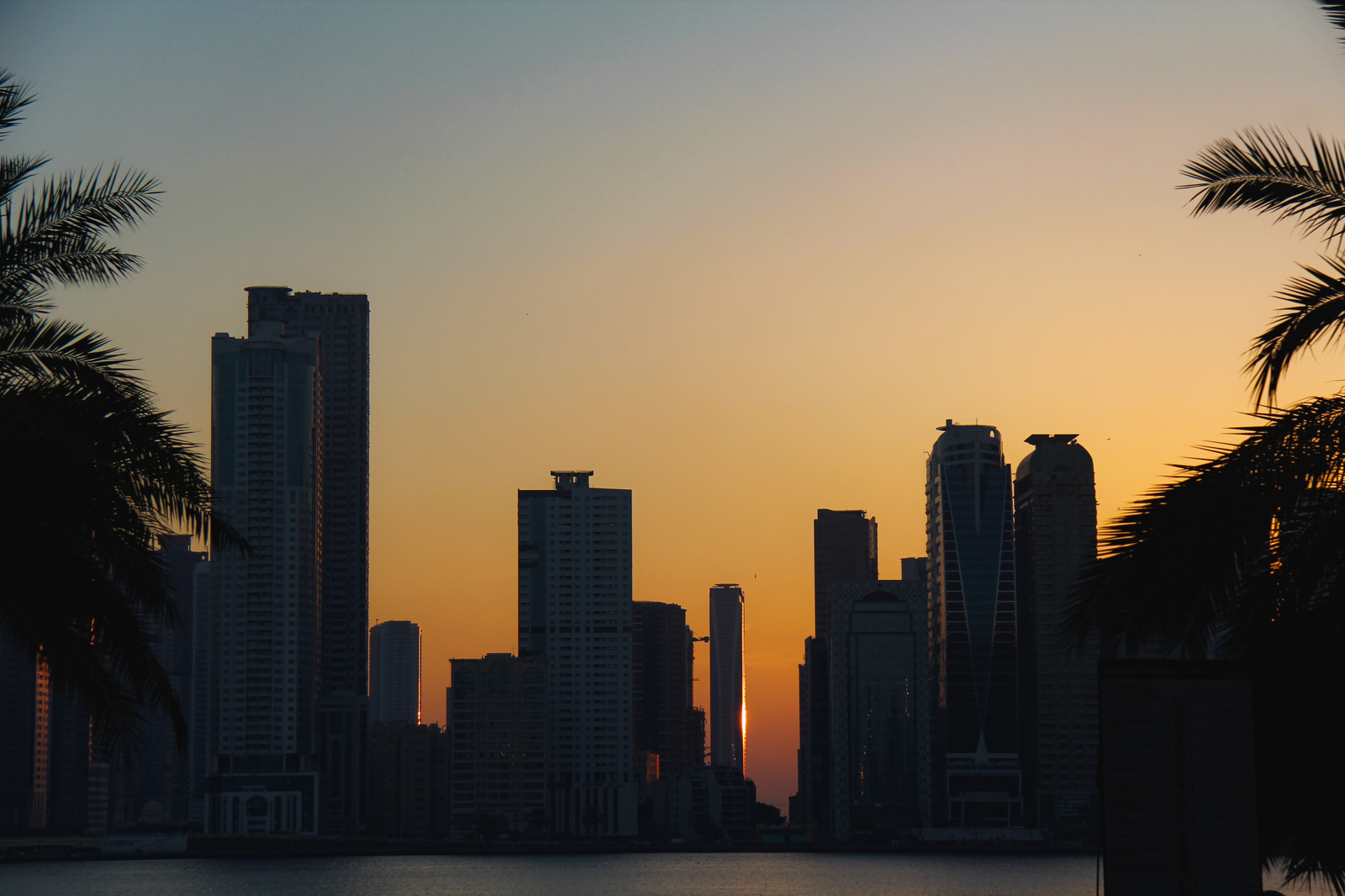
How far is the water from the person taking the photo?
421 feet

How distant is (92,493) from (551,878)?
136995mm

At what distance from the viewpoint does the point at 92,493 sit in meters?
15.2

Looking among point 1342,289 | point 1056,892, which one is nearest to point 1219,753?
point 1342,289

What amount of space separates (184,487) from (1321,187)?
1195cm

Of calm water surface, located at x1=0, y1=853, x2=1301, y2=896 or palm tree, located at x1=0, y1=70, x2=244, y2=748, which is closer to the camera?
palm tree, located at x1=0, y1=70, x2=244, y2=748

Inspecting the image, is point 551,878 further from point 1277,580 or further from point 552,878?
point 1277,580

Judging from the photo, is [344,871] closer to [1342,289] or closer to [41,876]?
[41,876]

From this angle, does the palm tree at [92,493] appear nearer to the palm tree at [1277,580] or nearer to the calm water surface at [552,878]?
the palm tree at [1277,580]

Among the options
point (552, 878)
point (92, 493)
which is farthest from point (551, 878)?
point (92, 493)

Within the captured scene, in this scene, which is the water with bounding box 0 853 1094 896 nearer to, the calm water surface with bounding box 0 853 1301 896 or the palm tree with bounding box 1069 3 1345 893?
the calm water surface with bounding box 0 853 1301 896

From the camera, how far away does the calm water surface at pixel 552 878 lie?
128375mm

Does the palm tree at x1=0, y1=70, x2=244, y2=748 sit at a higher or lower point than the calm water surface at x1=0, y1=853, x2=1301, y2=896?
higher

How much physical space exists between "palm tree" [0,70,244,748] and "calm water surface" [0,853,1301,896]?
105425mm

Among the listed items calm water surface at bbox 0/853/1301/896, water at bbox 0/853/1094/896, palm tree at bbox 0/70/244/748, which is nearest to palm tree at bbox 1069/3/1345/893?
palm tree at bbox 0/70/244/748
